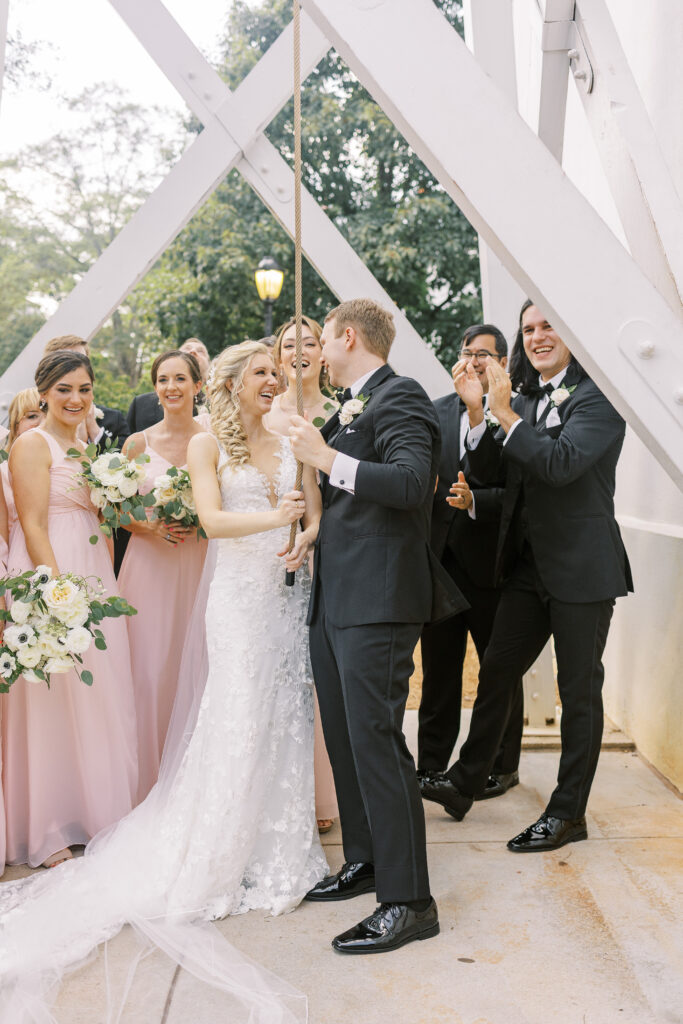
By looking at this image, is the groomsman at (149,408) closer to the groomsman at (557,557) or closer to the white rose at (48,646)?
the groomsman at (557,557)

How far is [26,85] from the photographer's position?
2361cm

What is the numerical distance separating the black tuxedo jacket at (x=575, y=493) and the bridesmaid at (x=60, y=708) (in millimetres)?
1768

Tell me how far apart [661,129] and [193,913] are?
4093 mm

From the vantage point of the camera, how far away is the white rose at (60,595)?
340 cm

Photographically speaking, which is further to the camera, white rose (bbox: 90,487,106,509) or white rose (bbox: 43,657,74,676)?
white rose (bbox: 90,487,106,509)

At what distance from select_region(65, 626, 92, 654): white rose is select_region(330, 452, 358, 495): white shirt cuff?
1.08 m

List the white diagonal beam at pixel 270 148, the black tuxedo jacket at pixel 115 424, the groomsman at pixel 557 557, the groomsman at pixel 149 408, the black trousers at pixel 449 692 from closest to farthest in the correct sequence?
the groomsman at pixel 557 557 → the black trousers at pixel 449 692 → the white diagonal beam at pixel 270 148 → the groomsman at pixel 149 408 → the black tuxedo jacket at pixel 115 424

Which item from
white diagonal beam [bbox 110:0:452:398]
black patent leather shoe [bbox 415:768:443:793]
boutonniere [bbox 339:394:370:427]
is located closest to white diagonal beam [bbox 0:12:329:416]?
white diagonal beam [bbox 110:0:452:398]

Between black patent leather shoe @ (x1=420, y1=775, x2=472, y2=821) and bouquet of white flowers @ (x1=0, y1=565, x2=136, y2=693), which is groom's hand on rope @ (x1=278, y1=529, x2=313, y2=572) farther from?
black patent leather shoe @ (x1=420, y1=775, x2=472, y2=821)

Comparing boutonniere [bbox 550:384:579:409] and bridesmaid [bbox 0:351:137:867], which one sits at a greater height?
boutonniere [bbox 550:384:579:409]

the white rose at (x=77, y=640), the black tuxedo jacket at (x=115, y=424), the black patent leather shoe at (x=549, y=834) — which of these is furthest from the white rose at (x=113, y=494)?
the black tuxedo jacket at (x=115, y=424)

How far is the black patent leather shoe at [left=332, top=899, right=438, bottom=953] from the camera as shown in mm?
2959

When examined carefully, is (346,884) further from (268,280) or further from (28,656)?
(268,280)

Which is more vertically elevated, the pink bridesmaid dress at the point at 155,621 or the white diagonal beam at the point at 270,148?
the white diagonal beam at the point at 270,148
